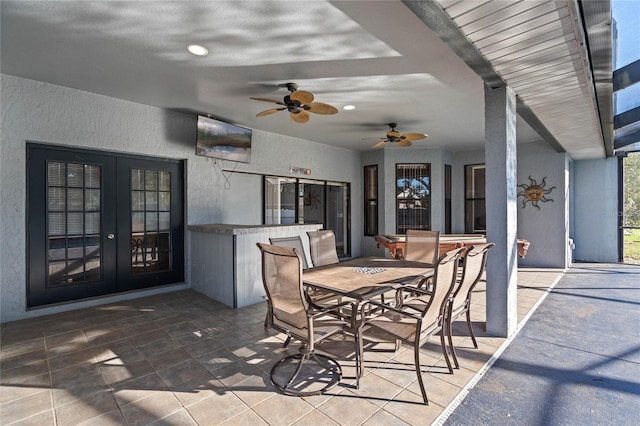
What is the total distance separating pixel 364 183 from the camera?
8234 millimetres

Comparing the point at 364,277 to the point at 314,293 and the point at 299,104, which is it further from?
the point at 299,104

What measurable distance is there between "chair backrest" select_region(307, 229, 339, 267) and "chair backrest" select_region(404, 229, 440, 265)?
996mm

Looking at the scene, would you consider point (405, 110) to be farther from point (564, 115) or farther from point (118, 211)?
point (118, 211)

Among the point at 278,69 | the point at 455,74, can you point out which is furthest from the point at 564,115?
the point at 278,69

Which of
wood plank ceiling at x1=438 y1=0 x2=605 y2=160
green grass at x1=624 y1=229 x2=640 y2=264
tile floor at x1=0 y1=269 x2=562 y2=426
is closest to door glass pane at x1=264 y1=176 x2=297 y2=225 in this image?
tile floor at x1=0 y1=269 x2=562 y2=426

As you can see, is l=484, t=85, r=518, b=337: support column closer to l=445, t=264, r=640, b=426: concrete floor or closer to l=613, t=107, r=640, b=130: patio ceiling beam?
l=445, t=264, r=640, b=426: concrete floor

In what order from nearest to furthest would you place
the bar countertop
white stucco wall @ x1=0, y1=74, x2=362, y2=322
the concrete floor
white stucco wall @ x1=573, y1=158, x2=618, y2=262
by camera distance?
the concrete floor < white stucco wall @ x1=0, y1=74, x2=362, y2=322 < the bar countertop < white stucco wall @ x1=573, y1=158, x2=618, y2=262

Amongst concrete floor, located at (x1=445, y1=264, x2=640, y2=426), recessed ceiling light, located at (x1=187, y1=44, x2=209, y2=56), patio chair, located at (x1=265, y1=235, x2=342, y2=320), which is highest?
recessed ceiling light, located at (x1=187, y1=44, x2=209, y2=56)

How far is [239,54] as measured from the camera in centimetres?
307

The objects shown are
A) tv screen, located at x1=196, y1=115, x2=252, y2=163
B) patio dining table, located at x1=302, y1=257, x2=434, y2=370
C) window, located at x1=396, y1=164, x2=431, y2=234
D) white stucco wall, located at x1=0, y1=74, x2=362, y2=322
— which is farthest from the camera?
window, located at x1=396, y1=164, x2=431, y2=234

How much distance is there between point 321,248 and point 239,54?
90.9 inches

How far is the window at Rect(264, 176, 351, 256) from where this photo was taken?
21.4 feet

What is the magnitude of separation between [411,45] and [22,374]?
4.36 metres


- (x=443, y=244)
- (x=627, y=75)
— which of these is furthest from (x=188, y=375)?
(x=627, y=75)
